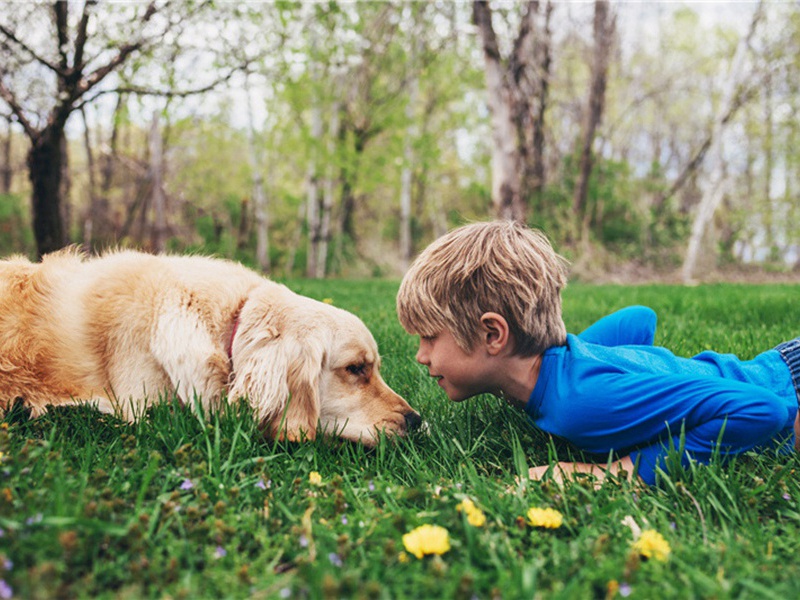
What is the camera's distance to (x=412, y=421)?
254cm

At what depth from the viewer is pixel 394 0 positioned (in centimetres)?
1361

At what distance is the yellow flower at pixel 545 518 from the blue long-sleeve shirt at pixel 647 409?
578mm

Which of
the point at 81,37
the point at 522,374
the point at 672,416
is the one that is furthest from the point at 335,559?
the point at 81,37

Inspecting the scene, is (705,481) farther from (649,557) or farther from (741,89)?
(741,89)

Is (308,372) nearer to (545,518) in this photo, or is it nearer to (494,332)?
(494,332)

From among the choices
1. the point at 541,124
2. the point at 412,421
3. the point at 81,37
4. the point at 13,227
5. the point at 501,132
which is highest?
the point at 541,124

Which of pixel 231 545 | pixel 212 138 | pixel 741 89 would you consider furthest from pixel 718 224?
pixel 231 545

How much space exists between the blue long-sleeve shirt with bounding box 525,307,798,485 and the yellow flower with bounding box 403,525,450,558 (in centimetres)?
95

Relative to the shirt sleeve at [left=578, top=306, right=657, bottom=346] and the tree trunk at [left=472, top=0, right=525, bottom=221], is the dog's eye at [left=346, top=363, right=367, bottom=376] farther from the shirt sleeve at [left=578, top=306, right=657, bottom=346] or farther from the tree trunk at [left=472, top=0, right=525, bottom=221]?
the tree trunk at [left=472, top=0, right=525, bottom=221]

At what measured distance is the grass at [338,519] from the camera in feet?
4.05

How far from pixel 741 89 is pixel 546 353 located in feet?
56.0

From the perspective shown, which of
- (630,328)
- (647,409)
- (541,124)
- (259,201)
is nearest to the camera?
(647,409)

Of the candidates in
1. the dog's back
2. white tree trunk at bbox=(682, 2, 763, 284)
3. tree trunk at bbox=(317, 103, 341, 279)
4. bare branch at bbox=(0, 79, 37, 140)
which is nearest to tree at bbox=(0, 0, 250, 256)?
bare branch at bbox=(0, 79, 37, 140)

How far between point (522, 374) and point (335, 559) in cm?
125
